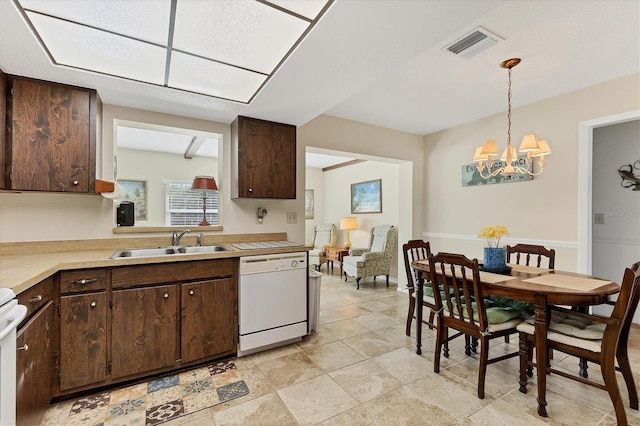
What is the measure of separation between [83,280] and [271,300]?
137 centimetres

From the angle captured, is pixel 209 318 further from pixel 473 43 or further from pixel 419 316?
pixel 473 43

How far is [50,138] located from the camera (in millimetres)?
2090

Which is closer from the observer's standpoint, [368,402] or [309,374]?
[368,402]

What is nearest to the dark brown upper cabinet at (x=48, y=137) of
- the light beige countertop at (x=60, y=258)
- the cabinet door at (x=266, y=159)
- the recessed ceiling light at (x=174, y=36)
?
the recessed ceiling light at (x=174, y=36)

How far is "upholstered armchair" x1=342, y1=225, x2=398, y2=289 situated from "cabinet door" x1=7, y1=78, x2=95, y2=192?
3805mm

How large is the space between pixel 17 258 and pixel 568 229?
198 inches

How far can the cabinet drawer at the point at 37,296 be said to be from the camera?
1439 millimetres

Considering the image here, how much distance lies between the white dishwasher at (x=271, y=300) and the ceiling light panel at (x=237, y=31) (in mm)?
1538

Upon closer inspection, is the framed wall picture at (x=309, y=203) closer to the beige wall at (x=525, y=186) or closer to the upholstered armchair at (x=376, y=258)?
the upholstered armchair at (x=376, y=258)

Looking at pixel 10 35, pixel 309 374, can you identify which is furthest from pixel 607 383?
pixel 10 35

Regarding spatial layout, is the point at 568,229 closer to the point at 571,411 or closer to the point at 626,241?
the point at 626,241

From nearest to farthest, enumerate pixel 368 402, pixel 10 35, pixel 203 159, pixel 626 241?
1. pixel 10 35
2. pixel 368 402
3. pixel 626 241
4. pixel 203 159

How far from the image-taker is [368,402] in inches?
75.0

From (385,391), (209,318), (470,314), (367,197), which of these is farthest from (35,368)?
(367,197)
